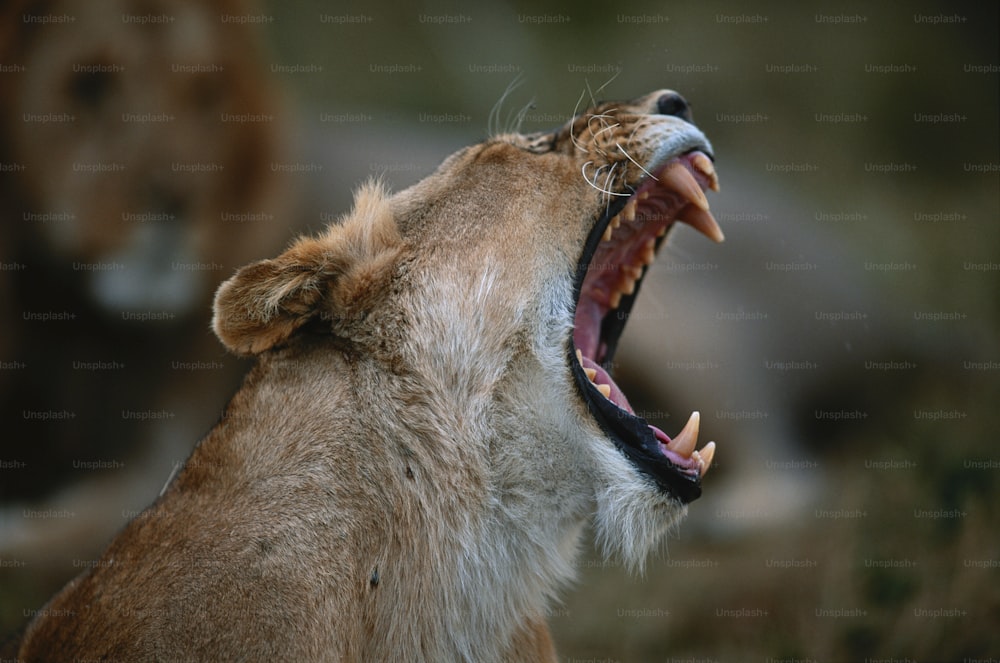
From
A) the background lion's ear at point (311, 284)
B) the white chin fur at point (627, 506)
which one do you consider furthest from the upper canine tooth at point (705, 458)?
the background lion's ear at point (311, 284)

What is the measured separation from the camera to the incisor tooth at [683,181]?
10.5 feet

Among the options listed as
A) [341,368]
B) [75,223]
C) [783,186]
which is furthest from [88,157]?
[783,186]

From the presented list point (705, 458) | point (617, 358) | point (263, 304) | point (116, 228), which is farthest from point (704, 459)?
point (116, 228)

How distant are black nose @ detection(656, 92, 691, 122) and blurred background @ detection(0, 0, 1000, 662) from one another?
27.6 inches

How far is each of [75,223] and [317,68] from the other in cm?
489

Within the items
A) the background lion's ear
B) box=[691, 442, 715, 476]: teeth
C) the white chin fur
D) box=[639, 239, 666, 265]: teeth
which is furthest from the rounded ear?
box=[639, 239, 666, 265]: teeth

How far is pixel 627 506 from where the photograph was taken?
2754mm

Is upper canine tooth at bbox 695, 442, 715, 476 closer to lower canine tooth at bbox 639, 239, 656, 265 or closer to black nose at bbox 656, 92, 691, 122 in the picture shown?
lower canine tooth at bbox 639, 239, 656, 265

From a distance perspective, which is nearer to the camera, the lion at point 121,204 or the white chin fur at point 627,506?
the white chin fur at point 627,506

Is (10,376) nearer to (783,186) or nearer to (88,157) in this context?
(88,157)

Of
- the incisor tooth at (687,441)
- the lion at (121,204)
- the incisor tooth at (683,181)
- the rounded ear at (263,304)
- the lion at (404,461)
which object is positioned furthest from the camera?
the lion at (121,204)

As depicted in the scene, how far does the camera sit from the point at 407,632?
2.56 m

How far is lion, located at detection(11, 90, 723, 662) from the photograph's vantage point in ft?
7.93

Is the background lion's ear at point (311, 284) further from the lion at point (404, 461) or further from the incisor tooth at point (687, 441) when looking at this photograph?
the incisor tooth at point (687, 441)
